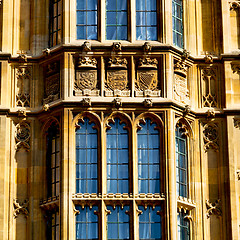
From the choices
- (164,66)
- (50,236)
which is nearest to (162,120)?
(164,66)

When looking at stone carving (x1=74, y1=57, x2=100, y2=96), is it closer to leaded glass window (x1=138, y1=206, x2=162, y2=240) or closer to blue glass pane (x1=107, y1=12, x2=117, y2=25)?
blue glass pane (x1=107, y1=12, x2=117, y2=25)

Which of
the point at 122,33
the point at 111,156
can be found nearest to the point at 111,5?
the point at 122,33

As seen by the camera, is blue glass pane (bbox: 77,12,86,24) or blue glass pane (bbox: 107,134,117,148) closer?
blue glass pane (bbox: 107,134,117,148)

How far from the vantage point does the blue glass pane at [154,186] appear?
46.4 m

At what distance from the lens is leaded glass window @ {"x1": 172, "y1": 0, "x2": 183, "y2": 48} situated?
159ft

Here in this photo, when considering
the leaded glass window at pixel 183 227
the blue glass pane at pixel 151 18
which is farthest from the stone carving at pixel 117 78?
the leaded glass window at pixel 183 227

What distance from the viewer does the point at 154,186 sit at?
46.5 meters

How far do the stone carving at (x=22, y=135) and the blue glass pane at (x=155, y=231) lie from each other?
16.5ft

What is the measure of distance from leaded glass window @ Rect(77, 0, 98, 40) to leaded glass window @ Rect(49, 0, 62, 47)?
Result: 2.24 ft

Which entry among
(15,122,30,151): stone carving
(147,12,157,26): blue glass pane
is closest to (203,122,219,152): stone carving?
(147,12,157,26): blue glass pane

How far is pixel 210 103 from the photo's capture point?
1905 inches

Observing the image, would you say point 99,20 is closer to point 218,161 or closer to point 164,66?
point 164,66

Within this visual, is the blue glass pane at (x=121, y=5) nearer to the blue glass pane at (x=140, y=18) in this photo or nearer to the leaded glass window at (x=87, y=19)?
the blue glass pane at (x=140, y=18)

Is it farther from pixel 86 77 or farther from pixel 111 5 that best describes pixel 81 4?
pixel 86 77
